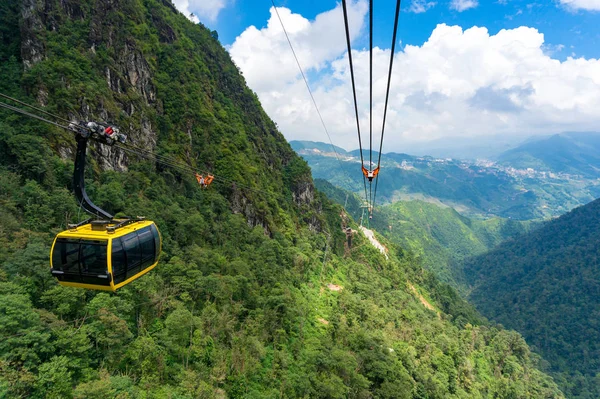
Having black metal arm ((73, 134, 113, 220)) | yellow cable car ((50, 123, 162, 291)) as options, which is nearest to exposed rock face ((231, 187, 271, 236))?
yellow cable car ((50, 123, 162, 291))

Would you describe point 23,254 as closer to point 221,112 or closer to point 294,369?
point 294,369

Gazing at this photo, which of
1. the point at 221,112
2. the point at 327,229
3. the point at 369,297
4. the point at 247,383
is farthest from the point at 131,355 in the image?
the point at 327,229

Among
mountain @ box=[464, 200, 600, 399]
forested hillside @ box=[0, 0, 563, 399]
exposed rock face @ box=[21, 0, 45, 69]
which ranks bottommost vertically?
mountain @ box=[464, 200, 600, 399]

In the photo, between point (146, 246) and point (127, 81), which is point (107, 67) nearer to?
point (127, 81)

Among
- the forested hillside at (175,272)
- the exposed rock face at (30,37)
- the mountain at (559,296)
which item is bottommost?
the mountain at (559,296)

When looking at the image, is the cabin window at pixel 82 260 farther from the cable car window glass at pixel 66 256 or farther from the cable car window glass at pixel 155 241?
the cable car window glass at pixel 155 241

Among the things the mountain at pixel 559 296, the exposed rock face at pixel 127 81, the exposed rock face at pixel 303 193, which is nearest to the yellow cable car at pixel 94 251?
the exposed rock face at pixel 127 81

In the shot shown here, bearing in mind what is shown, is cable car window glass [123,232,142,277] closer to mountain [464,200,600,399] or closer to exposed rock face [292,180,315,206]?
exposed rock face [292,180,315,206]
